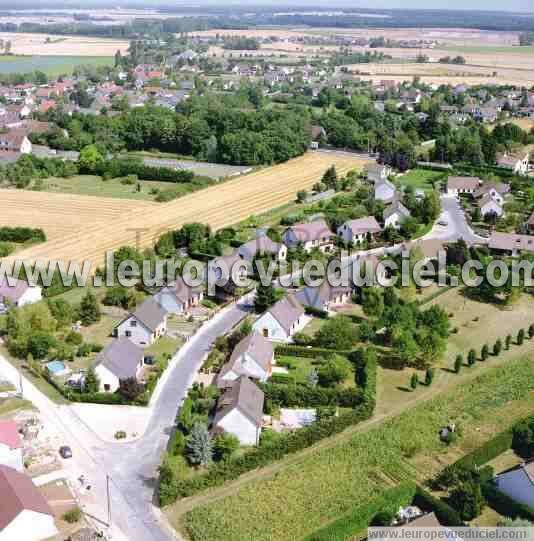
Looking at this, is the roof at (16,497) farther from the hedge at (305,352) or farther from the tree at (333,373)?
the hedge at (305,352)

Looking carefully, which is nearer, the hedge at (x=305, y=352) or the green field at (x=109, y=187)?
the hedge at (x=305, y=352)

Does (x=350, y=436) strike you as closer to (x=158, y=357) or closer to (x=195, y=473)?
(x=195, y=473)

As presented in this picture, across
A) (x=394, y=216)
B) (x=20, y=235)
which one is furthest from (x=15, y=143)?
(x=394, y=216)

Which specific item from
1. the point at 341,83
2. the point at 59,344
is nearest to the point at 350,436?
the point at 59,344

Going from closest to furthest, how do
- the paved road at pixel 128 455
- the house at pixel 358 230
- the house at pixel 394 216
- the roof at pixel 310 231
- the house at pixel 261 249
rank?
1. the paved road at pixel 128 455
2. the house at pixel 261 249
3. the roof at pixel 310 231
4. the house at pixel 358 230
5. the house at pixel 394 216

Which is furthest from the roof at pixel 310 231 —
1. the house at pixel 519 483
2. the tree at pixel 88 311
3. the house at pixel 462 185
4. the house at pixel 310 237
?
the house at pixel 519 483

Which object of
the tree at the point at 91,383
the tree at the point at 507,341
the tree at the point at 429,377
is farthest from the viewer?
the tree at the point at 507,341

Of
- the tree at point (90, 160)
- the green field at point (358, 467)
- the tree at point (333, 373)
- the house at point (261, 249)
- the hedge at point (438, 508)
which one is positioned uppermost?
the tree at point (90, 160)
